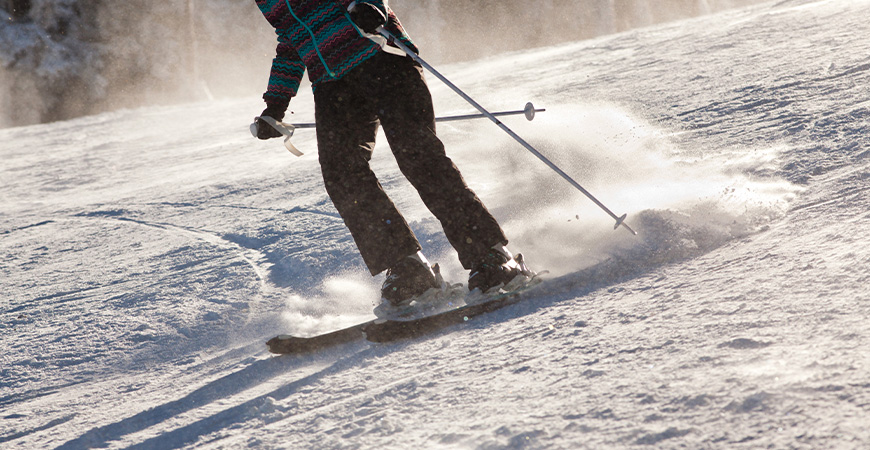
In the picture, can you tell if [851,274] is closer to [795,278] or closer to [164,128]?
[795,278]

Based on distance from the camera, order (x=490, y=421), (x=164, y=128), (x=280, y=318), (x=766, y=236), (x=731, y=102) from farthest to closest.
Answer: (x=164, y=128) < (x=731, y=102) < (x=280, y=318) < (x=766, y=236) < (x=490, y=421)

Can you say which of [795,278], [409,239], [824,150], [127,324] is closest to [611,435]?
[795,278]

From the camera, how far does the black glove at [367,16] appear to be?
7.74 feet

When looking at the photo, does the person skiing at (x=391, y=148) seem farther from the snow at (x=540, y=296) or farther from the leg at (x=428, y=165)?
the snow at (x=540, y=296)

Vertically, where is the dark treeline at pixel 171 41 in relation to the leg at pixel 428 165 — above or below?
above

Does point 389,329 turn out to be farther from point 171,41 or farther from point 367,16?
point 171,41

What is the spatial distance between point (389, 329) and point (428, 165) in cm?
59

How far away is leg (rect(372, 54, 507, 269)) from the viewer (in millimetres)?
2424

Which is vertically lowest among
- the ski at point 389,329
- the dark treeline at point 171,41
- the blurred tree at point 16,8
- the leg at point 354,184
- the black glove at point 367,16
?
the ski at point 389,329

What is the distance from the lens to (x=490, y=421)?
1.54 metres

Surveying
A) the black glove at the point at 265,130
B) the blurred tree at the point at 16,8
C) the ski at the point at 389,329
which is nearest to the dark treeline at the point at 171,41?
the blurred tree at the point at 16,8

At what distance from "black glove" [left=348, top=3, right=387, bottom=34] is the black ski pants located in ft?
0.39

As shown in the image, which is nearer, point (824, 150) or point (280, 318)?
point (280, 318)

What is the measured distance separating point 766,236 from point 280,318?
72.6 inches
